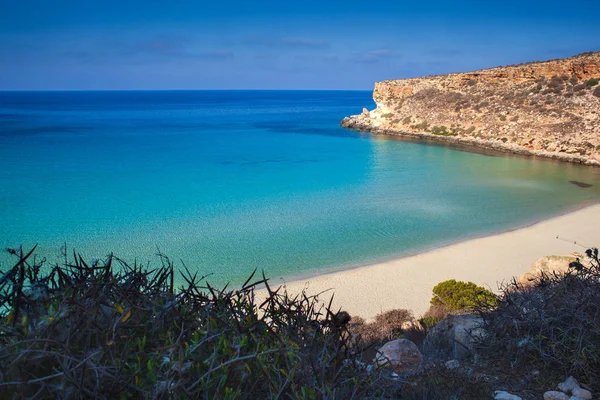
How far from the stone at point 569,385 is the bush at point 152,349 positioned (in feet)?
7.44

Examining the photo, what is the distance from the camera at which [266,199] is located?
22469 millimetres

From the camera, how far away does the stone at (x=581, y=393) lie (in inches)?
153

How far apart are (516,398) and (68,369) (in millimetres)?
3380

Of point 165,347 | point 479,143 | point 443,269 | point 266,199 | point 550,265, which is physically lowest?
point 443,269

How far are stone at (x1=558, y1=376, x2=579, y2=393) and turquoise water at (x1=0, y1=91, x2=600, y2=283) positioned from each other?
31.6 feet

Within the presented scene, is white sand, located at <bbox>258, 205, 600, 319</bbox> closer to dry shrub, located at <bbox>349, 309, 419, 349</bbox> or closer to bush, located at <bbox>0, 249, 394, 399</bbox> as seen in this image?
dry shrub, located at <bbox>349, 309, 419, 349</bbox>

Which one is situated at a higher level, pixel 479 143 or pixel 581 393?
pixel 479 143

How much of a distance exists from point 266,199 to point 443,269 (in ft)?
34.9

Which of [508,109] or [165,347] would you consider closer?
[165,347]

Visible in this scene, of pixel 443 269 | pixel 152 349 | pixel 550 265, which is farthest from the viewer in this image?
pixel 443 269

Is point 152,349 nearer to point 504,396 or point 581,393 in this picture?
point 504,396

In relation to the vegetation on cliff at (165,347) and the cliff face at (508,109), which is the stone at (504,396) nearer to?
the vegetation on cliff at (165,347)

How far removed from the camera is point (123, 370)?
2.17 m

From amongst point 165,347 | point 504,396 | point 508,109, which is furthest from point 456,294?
point 508,109
